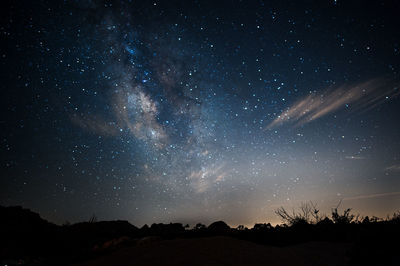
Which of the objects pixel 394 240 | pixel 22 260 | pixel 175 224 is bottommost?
pixel 22 260

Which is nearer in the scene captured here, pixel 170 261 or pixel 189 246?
pixel 170 261

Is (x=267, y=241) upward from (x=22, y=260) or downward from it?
upward

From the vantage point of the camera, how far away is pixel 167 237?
5.53 m

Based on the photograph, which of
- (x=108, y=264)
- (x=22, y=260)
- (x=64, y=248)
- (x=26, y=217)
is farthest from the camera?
(x=26, y=217)

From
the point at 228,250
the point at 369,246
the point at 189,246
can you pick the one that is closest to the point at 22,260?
the point at 189,246

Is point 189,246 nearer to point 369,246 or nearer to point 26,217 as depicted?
point 369,246

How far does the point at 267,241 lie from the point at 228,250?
256 cm

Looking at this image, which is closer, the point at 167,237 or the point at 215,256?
the point at 215,256

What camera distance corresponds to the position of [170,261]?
10.3ft

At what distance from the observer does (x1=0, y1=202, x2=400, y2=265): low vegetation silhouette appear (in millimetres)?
3336

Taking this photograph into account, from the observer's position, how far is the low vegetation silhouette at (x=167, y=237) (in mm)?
3336

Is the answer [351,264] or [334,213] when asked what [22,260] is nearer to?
[351,264]

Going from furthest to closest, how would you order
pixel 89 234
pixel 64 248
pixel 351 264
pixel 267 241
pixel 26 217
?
pixel 26 217, pixel 89 234, pixel 64 248, pixel 267 241, pixel 351 264

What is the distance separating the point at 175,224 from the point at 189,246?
18.3 ft
